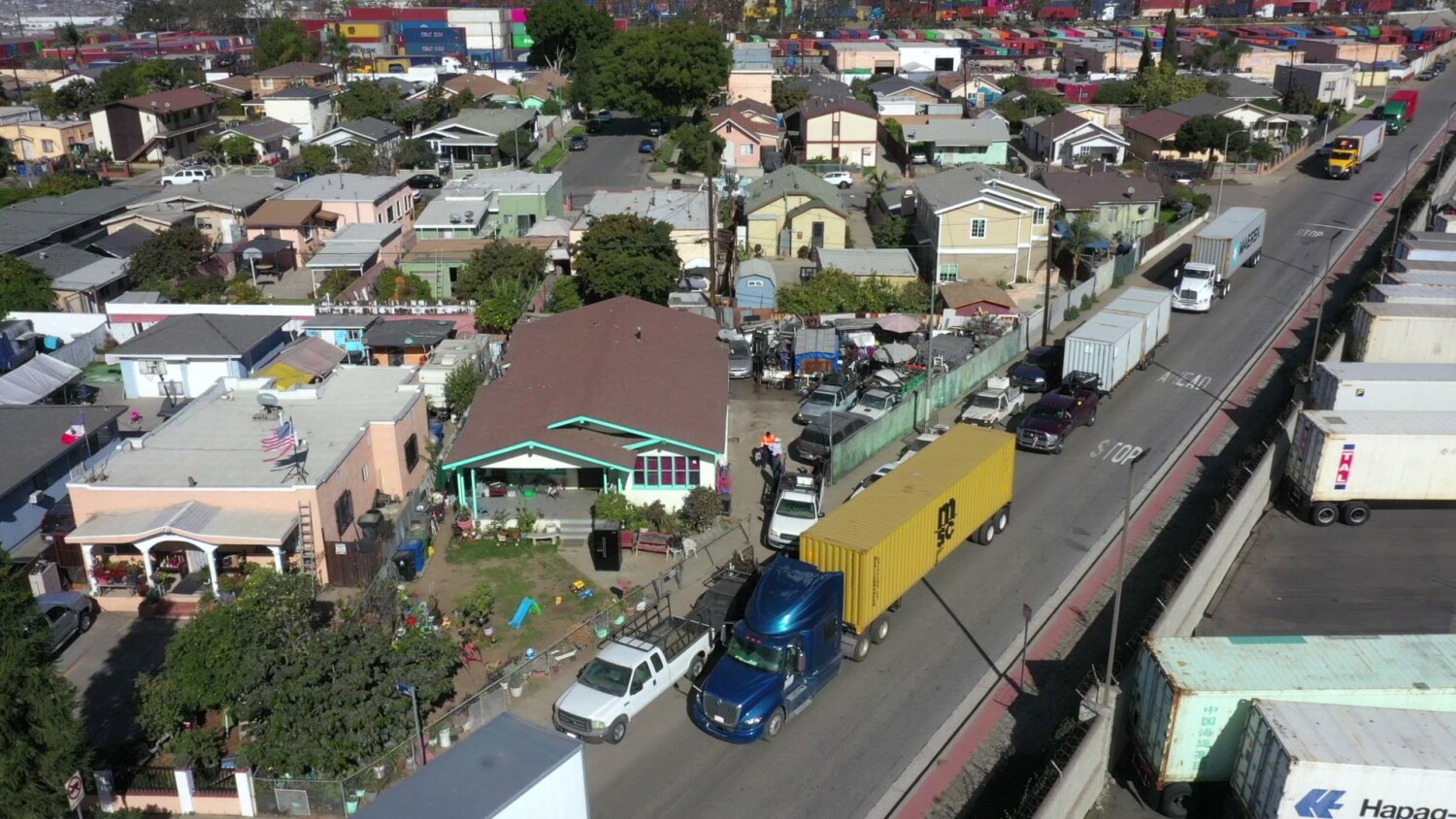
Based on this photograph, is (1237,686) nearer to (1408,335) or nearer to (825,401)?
(825,401)

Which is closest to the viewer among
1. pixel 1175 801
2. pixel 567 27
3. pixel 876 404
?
pixel 1175 801

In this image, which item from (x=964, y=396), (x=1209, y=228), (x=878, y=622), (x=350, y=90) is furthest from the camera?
(x=350, y=90)

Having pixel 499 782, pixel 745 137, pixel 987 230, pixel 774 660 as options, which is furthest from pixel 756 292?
pixel 745 137

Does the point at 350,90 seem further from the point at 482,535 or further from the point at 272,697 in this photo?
the point at 272,697

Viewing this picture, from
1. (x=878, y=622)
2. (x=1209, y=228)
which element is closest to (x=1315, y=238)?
(x=1209, y=228)

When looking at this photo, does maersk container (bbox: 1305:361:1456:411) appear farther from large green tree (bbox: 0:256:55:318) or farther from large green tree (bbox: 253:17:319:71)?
large green tree (bbox: 253:17:319:71)

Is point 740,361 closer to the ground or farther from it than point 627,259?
closer to the ground

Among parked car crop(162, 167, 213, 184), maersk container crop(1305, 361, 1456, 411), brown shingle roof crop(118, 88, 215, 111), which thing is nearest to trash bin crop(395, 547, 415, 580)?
maersk container crop(1305, 361, 1456, 411)
